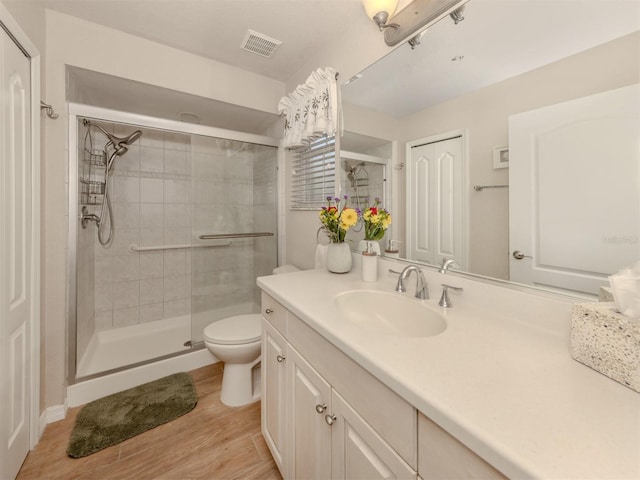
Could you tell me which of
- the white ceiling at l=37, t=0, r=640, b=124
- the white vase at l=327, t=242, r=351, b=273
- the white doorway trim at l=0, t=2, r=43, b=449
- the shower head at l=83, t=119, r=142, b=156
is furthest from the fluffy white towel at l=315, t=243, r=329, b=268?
the shower head at l=83, t=119, r=142, b=156

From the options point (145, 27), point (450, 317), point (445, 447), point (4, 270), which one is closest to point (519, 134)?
point (450, 317)

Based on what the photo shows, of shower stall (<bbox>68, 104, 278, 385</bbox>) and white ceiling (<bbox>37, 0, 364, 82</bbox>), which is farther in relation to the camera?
shower stall (<bbox>68, 104, 278, 385</bbox>)

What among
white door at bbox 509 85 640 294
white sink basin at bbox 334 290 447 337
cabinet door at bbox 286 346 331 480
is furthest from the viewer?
white sink basin at bbox 334 290 447 337

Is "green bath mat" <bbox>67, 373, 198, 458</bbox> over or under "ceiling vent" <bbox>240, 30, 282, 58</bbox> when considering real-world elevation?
under

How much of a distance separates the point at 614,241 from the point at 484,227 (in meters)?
0.33

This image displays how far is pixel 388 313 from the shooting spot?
1142 mm

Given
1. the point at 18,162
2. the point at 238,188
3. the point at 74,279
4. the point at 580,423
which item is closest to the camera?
the point at 580,423

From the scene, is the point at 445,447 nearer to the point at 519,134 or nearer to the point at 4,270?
the point at 519,134

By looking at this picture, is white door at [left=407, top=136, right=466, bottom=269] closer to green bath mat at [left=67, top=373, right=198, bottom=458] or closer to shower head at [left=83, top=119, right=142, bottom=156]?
green bath mat at [left=67, top=373, right=198, bottom=458]

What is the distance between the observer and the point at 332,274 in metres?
1.52

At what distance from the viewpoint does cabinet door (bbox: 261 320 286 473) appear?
3.65ft

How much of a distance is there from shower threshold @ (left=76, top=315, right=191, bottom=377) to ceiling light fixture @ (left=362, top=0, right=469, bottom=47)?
8.21 ft

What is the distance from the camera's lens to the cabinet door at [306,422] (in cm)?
83

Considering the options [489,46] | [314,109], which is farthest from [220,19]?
[489,46]
